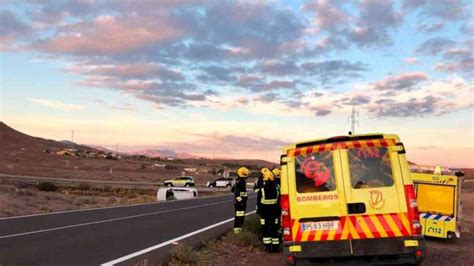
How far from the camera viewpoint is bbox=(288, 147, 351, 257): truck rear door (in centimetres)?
746

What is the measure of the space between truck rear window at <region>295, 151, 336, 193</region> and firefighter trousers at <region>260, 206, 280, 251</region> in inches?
156

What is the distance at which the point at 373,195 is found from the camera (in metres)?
7.36

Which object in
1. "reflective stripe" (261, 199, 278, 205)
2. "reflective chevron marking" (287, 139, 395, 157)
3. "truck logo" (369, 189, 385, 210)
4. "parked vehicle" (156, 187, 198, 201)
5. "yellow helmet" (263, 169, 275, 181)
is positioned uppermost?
"parked vehicle" (156, 187, 198, 201)

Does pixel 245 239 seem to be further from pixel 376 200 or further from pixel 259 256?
pixel 376 200

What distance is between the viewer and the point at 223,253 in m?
11.6

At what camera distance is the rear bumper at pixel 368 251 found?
7.25m

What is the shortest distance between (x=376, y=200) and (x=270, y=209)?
448 cm

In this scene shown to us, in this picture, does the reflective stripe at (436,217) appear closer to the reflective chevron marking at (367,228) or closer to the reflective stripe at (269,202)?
the reflective stripe at (269,202)

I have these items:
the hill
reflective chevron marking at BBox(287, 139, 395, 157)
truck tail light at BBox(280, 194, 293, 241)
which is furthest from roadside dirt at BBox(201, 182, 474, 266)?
the hill

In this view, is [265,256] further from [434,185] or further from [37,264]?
[434,185]

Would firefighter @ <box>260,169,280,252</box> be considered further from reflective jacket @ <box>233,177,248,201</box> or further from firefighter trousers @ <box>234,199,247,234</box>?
firefighter trousers @ <box>234,199,247,234</box>

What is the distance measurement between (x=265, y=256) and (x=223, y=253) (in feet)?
3.08

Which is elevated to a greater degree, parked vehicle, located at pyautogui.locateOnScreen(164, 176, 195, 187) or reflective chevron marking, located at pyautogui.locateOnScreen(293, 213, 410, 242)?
parked vehicle, located at pyautogui.locateOnScreen(164, 176, 195, 187)

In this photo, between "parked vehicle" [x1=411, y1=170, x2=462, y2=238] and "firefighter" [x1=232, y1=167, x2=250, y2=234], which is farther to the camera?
"parked vehicle" [x1=411, y1=170, x2=462, y2=238]
